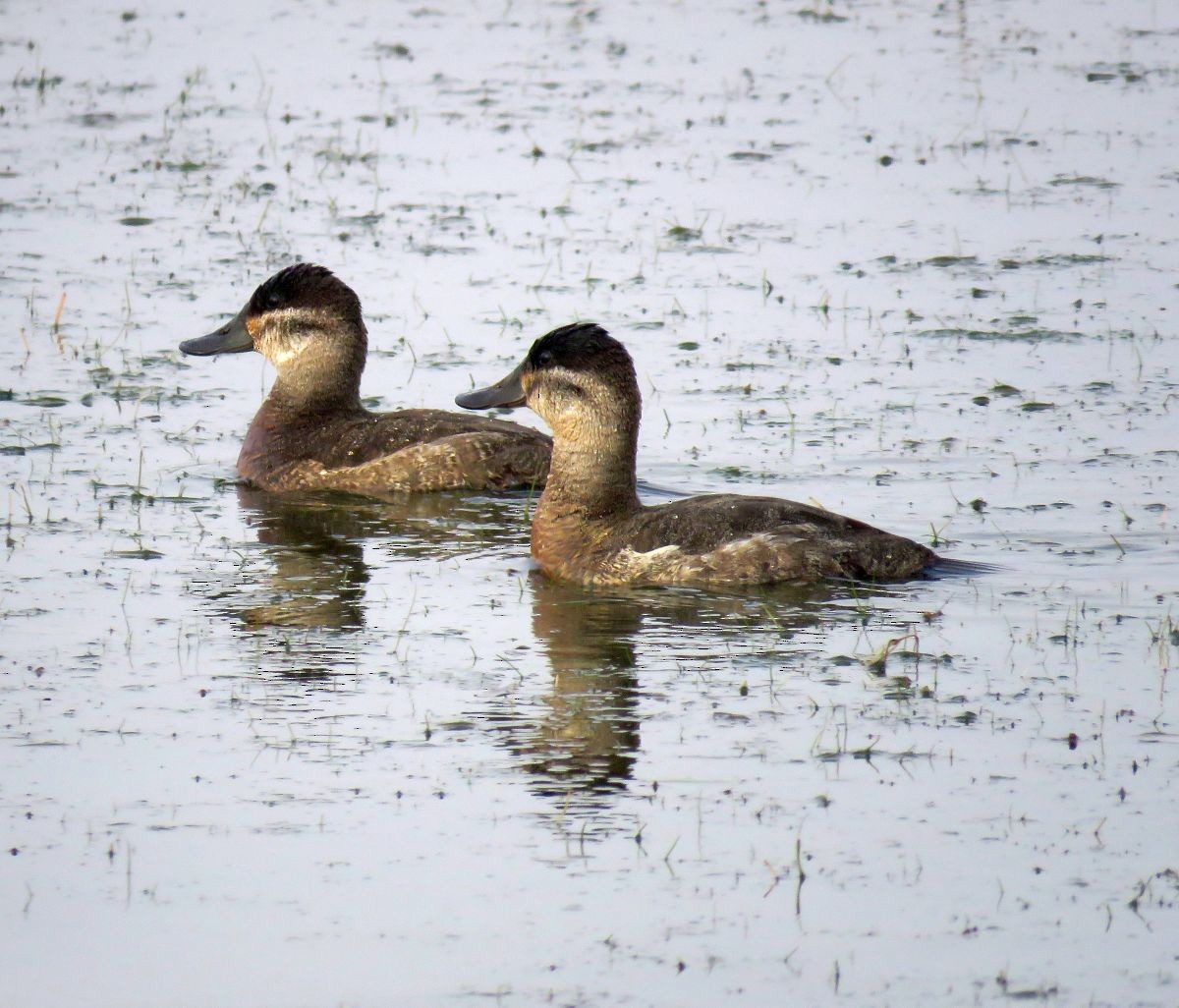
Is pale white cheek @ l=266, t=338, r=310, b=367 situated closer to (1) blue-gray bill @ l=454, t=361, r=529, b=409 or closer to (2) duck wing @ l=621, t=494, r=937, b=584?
(1) blue-gray bill @ l=454, t=361, r=529, b=409

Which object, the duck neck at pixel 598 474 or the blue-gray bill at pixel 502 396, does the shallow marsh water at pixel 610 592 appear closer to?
the duck neck at pixel 598 474

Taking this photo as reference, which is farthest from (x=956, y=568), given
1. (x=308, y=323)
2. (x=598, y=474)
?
(x=308, y=323)

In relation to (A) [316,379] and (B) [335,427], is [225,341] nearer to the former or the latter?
(A) [316,379]

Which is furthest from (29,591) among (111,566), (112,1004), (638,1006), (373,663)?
(638,1006)

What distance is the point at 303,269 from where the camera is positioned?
13711mm

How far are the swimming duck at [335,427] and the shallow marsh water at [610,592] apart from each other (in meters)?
0.26

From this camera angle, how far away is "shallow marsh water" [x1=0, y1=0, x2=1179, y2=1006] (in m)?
6.95

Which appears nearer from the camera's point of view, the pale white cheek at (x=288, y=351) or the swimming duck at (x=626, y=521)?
the swimming duck at (x=626, y=521)

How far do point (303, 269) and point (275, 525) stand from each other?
2058 mm

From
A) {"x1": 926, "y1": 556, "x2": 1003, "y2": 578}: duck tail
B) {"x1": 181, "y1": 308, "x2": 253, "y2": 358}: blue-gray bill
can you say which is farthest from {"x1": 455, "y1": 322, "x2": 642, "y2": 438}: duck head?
{"x1": 181, "y1": 308, "x2": 253, "y2": 358}: blue-gray bill

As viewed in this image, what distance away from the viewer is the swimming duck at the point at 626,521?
1069cm

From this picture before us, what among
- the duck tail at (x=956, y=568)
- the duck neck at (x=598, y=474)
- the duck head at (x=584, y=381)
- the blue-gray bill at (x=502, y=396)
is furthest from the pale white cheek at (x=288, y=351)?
the duck tail at (x=956, y=568)

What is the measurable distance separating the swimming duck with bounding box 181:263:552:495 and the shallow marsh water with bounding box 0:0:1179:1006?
0.26 meters

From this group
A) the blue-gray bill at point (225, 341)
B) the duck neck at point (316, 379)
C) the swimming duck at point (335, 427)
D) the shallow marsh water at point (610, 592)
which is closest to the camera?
the shallow marsh water at point (610, 592)
